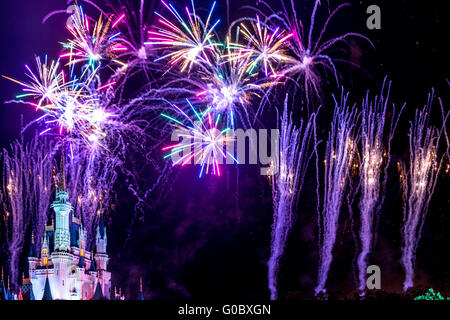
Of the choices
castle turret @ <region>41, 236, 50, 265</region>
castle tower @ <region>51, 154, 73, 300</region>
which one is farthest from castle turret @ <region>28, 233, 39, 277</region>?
castle tower @ <region>51, 154, 73, 300</region>

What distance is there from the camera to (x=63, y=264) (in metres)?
41.1

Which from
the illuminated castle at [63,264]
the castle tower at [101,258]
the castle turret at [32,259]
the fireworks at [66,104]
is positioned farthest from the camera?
the castle tower at [101,258]

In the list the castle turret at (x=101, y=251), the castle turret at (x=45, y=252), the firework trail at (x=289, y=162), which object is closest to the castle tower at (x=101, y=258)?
the castle turret at (x=101, y=251)

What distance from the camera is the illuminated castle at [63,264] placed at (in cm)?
4006

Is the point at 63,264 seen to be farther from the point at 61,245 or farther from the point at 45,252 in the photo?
the point at 45,252

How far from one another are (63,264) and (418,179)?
28152mm

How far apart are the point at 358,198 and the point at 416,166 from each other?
4.87 meters

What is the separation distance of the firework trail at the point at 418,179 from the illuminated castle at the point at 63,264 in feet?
74.8

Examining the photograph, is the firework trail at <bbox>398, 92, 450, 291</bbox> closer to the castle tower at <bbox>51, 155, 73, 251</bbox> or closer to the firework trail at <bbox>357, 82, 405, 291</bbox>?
the firework trail at <bbox>357, 82, 405, 291</bbox>

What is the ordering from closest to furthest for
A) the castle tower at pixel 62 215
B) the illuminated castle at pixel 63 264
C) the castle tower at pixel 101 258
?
the castle tower at pixel 62 215
the illuminated castle at pixel 63 264
the castle tower at pixel 101 258

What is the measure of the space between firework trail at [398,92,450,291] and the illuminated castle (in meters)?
22.8

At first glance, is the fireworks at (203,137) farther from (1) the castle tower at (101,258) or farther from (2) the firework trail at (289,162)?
(1) the castle tower at (101,258)

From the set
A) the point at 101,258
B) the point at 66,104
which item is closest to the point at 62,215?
the point at 101,258
